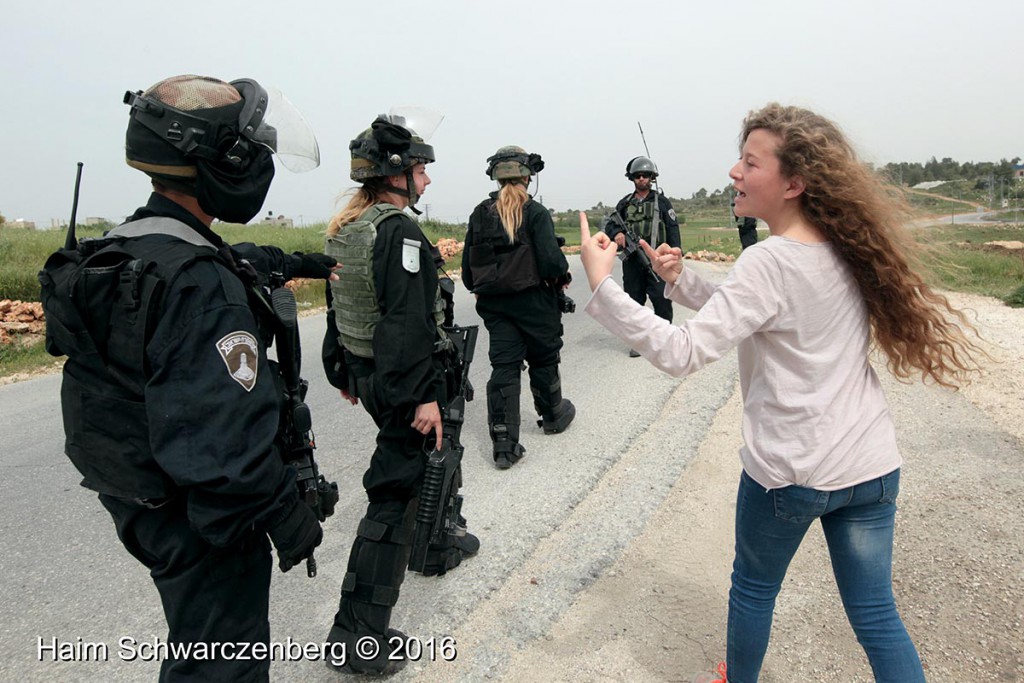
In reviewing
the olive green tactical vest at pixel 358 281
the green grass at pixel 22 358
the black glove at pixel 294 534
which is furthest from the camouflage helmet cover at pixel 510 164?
the green grass at pixel 22 358

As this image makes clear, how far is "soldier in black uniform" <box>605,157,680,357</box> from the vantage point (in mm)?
7695

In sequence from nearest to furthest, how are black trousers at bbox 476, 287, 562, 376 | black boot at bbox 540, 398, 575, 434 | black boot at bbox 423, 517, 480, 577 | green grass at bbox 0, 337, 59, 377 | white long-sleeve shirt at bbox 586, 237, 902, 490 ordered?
1. white long-sleeve shirt at bbox 586, 237, 902, 490
2. black boot at bbox 423, 517, 480, 577
3. black trousers at bbox 476, 287, 562, 376
4. black boot at bbox 540, 398, 575, 434
5. green grass at bbox 0, 337, 59, 377

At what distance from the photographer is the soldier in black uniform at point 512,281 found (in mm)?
4695

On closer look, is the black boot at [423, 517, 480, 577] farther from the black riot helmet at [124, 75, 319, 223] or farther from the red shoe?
the black riot helmet at [124, 75, 319, 223]

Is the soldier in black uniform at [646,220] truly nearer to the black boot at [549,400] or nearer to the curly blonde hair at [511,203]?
the black boot at [549,400]

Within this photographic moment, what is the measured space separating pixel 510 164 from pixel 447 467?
2.58 m

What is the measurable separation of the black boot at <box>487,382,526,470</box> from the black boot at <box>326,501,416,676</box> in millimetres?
1922

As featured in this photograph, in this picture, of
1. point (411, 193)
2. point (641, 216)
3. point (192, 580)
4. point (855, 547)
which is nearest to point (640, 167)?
point (641, 216)

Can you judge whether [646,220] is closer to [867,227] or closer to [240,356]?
[867,227]

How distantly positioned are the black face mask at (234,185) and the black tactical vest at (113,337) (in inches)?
5.1

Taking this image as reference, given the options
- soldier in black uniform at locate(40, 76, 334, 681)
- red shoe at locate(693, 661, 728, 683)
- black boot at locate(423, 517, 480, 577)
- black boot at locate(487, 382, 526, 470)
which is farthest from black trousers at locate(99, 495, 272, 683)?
black boot at locate(487, 382, 526, 470)

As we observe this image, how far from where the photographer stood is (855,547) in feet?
6.31

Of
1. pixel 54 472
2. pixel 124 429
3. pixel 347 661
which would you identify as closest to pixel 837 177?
pixel 124 429

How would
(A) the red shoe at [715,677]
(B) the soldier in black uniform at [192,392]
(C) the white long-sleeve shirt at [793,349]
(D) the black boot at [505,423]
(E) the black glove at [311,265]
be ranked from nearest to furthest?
(B) the soldier in black uniform at [192,392]
(C) the white long-sleeve shirt at [793,349]
(A) the red shoe at [715,677]
(E) the black glove at [311,265]
(D) the black boot at [505,423]
